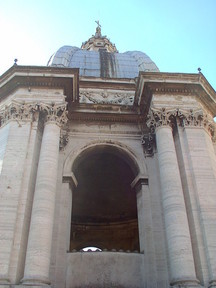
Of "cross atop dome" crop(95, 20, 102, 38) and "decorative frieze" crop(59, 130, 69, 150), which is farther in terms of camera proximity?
"cross atop dome" crop(95, 20, 102, 38)

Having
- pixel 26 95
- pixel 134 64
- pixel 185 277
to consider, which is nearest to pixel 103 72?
pixel 134 64

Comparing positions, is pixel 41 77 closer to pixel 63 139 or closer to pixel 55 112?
pixel 55 112

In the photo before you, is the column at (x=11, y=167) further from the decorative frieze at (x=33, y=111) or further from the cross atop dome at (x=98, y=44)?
the cross atop dome at (x=98, y=44)

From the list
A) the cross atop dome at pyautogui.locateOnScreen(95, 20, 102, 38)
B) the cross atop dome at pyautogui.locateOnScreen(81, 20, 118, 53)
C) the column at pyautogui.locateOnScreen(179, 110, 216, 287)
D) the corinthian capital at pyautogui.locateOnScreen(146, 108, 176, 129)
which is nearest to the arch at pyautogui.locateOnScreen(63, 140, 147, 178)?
the corinthian capital at pyautogui.locateOnScreen(146, 108, 176, 129)

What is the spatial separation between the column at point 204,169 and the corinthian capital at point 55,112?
5.41 metres

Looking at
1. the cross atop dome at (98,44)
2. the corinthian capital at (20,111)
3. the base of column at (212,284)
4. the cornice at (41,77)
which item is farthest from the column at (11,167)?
the cross atop dome at (98,44)

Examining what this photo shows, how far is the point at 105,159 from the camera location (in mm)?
20172

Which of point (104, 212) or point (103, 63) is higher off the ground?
point (103, 63)

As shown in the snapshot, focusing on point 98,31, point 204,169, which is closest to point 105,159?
point 204,169

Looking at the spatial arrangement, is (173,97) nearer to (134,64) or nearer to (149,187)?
(149,187)

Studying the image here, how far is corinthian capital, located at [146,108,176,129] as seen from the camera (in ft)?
50.5

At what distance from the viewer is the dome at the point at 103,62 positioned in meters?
23.3

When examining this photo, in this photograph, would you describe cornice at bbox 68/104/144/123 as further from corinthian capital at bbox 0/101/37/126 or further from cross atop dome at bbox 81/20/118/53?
cross atop dome at bbox 81/20/118/53

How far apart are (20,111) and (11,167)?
9.58ft
